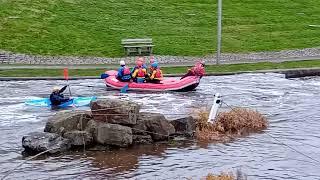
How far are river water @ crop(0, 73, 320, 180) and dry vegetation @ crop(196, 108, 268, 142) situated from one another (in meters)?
0.42

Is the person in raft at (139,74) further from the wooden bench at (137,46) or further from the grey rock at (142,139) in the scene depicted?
the grey rock at (142,139)

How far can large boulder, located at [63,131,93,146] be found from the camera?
15.5 m

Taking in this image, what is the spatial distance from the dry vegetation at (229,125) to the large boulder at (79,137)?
118 inches

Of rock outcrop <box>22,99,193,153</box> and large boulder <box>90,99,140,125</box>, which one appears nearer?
rock outcrop <box>22,99,193,153</box>

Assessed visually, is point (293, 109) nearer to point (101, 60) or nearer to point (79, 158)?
point (79, 158)

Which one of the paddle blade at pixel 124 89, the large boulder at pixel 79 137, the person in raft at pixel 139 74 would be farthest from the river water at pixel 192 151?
the person in raft at pixel 139 74

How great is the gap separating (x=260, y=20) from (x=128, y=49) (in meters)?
11.6

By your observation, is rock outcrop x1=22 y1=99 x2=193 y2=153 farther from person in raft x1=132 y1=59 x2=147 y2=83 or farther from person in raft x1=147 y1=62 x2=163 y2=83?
person in raft x1=132 y1=59 x2=147 y2=83

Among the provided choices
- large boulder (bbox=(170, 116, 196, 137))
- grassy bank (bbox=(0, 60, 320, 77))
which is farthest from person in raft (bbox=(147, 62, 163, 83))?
large boulder (bbox=(170, 116, 196, 137))

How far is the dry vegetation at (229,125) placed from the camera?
16.7 m

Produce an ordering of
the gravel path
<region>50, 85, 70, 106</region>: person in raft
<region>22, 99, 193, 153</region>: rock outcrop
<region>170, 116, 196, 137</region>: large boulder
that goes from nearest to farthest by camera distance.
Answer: <region>22, 99, 193, 153</region>: rock outcrop → <region>170, 116, 196, 137</region>: large boulder → <region>50, 85, 70, 106</region>: person in raft → the gravel path

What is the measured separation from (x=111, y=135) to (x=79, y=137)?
0.80 meters

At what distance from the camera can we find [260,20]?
42.2 m

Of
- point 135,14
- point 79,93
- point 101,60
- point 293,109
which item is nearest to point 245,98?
point 293,109
